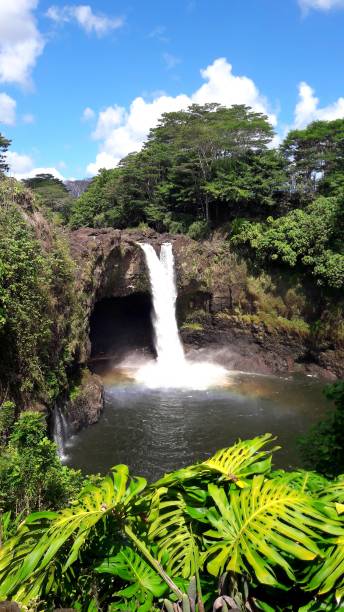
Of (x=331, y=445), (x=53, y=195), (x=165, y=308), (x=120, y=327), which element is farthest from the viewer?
(x=53, y=195)

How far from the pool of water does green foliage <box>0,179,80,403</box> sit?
96.7 inches

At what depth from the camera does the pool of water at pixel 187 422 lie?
12531 millimetres

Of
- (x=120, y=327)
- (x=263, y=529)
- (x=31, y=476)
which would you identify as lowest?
(x=31, y=476)

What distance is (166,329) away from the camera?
897 inches

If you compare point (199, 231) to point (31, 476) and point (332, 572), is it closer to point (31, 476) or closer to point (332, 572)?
point (31, 476)

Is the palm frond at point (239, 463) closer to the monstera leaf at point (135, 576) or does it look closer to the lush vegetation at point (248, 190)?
the monstera leaf at point (135, 576)

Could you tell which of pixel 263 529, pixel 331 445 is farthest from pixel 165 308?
pixel 263 529

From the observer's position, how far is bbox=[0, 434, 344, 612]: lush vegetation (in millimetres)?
1996

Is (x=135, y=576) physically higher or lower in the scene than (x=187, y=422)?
higher

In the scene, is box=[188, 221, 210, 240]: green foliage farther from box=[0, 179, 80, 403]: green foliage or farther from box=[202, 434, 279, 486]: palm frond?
box=[202, 434, 279, 486]: palm frond

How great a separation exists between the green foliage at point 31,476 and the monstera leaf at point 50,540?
141 inches

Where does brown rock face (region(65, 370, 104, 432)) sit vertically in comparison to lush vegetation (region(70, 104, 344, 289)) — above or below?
below

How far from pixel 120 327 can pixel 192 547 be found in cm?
2311

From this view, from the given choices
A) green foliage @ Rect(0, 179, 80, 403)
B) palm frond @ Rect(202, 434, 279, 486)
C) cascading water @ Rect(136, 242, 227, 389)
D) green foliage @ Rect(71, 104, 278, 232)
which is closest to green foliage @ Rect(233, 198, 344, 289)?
green foliage @ Rect(71, 104, 278, 232)
